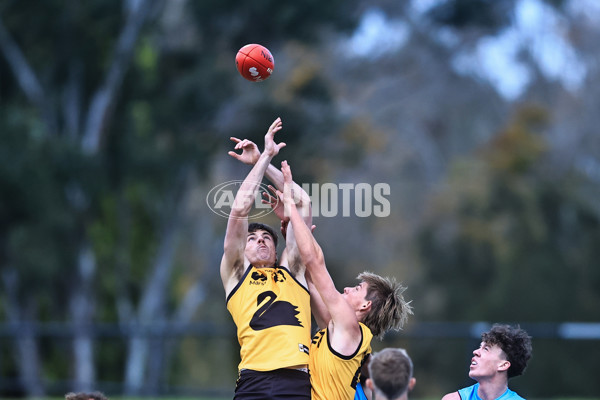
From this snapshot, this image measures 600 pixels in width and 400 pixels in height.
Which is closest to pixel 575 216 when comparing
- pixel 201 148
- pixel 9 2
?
pixel 201 148

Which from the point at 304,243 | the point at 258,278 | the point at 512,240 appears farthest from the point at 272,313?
the point at 512,240

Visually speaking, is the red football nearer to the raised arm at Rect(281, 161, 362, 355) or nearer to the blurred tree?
the raised arm at Rect(281, 161, 362, 355)

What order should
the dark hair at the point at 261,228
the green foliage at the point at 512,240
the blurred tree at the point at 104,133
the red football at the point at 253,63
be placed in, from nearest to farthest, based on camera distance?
the dark hair at the point at 261,228 → the red football at the point at 253,63 → the blurred tree at the point at 104,133 → the green foliage at the point at 512,240

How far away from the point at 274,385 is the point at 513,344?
1.68m

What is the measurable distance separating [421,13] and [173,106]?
929cm

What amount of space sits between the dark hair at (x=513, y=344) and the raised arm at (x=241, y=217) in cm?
180

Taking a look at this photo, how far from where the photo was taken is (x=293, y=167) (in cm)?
2519

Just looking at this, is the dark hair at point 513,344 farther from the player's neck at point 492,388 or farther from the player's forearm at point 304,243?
the player's forearm at point 304,243

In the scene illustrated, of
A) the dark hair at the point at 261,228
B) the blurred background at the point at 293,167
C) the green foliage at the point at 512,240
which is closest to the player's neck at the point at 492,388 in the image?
the dark hair at the point at 261,228

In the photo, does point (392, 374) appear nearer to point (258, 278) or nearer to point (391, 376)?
point (391, 376)

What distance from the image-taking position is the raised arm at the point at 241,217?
629cm

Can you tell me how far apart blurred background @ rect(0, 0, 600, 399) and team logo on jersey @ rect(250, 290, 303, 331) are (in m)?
11.7

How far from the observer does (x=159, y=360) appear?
26109 mm

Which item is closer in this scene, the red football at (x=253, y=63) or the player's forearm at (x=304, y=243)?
the player's forearm at (x=304, y=243)
